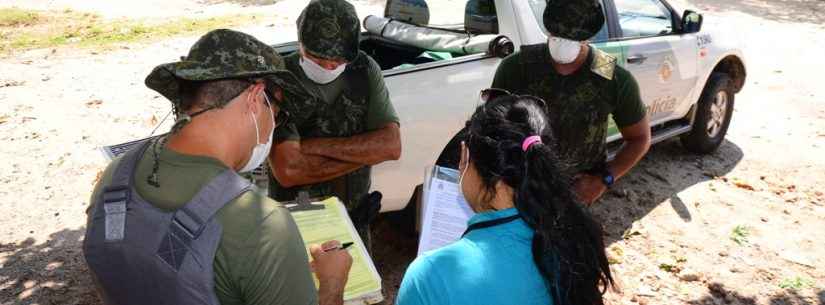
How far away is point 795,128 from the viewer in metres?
6.58

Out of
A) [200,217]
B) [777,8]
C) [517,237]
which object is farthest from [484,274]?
[777,8]

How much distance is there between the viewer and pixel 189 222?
1.28 meters

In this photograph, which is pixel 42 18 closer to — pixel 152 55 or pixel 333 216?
pixel 152 55

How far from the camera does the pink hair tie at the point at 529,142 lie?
1.52 m

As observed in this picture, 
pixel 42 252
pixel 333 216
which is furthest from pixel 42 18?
pixel 333 216

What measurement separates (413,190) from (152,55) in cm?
696

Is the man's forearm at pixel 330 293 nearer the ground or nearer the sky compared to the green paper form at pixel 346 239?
nearer the sky

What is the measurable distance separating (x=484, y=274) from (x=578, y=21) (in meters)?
1.85

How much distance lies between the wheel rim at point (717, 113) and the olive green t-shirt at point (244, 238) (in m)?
5.16

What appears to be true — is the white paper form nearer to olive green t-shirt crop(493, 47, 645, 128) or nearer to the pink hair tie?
the pink hair tie

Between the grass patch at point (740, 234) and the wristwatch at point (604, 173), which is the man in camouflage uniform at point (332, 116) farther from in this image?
the grass patch at point (740, 234)

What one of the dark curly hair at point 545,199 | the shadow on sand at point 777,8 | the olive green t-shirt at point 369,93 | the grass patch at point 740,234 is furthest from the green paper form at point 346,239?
the shadow on sand at point 777,8

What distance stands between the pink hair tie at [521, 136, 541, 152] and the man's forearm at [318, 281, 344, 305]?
0.65 metres

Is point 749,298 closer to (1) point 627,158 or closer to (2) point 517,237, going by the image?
(1) point 627,158
